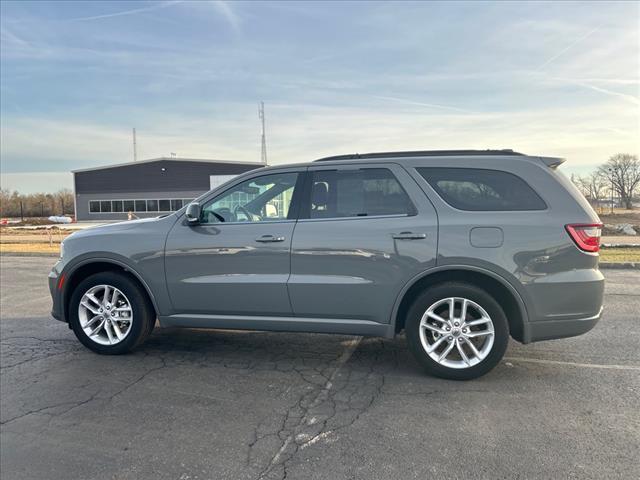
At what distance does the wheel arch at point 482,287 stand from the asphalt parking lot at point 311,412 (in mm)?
484

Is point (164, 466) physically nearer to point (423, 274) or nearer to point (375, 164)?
point (423, 274)

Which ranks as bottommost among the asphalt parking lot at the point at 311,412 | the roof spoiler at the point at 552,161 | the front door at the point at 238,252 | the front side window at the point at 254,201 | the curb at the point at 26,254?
the asphalt parking lot at the point at 311,412

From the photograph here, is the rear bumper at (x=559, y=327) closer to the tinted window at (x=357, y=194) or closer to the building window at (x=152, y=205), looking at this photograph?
the tinted window at (x=357, y=194)

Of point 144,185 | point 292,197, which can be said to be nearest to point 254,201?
point 292,197

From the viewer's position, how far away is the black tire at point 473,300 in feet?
12.7

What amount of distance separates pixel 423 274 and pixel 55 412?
3.09 m

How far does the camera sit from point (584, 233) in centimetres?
379

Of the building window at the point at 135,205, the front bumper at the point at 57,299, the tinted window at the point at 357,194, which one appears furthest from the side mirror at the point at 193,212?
the building window at the point at 135,205

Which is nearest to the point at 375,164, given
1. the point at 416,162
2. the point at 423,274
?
the point at 416,162

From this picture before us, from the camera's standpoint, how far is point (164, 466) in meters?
2.82

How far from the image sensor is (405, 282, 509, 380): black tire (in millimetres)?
3875

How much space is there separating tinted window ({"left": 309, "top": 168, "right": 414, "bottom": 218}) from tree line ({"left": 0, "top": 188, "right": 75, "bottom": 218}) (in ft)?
270

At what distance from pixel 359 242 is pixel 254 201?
1138 mm

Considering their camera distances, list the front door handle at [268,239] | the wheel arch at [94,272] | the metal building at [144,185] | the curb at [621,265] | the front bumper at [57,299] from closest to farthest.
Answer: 1. the front door handle at [268,239]
2. the wheel arch at [94,272]
3. the front bumper at [57,299]
4. the curb at [621,265]
5. the metal building at [144,185]
